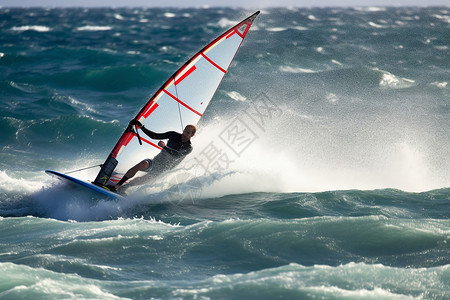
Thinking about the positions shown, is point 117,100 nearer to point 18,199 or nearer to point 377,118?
point 377,118

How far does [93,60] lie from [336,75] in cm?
1152

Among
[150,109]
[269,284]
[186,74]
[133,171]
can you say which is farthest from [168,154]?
[269,284]

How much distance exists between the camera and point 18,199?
33.2 ft

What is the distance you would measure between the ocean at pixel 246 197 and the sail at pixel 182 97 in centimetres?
80

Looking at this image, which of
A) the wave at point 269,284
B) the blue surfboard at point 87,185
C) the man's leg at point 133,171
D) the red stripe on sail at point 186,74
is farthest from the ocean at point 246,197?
the red stripe on sail at point 186,74

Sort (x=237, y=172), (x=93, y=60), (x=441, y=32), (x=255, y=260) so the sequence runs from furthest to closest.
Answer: (x=441, y=32)
(x=93, y=60)
(x=237, y=172)
(x=255, y=260)

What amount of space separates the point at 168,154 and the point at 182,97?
1647 millimetres

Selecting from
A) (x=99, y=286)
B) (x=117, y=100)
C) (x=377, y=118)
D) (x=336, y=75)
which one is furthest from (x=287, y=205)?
(x=336, y=75)

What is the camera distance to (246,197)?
10.6 m

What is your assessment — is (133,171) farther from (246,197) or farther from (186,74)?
(186,74)

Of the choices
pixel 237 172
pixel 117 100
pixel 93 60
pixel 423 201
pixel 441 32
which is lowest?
pixel 423 201

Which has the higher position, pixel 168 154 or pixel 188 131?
pixel 188 131

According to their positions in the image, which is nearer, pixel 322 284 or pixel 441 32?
pixel 322 284

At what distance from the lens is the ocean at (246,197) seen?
263 inches
